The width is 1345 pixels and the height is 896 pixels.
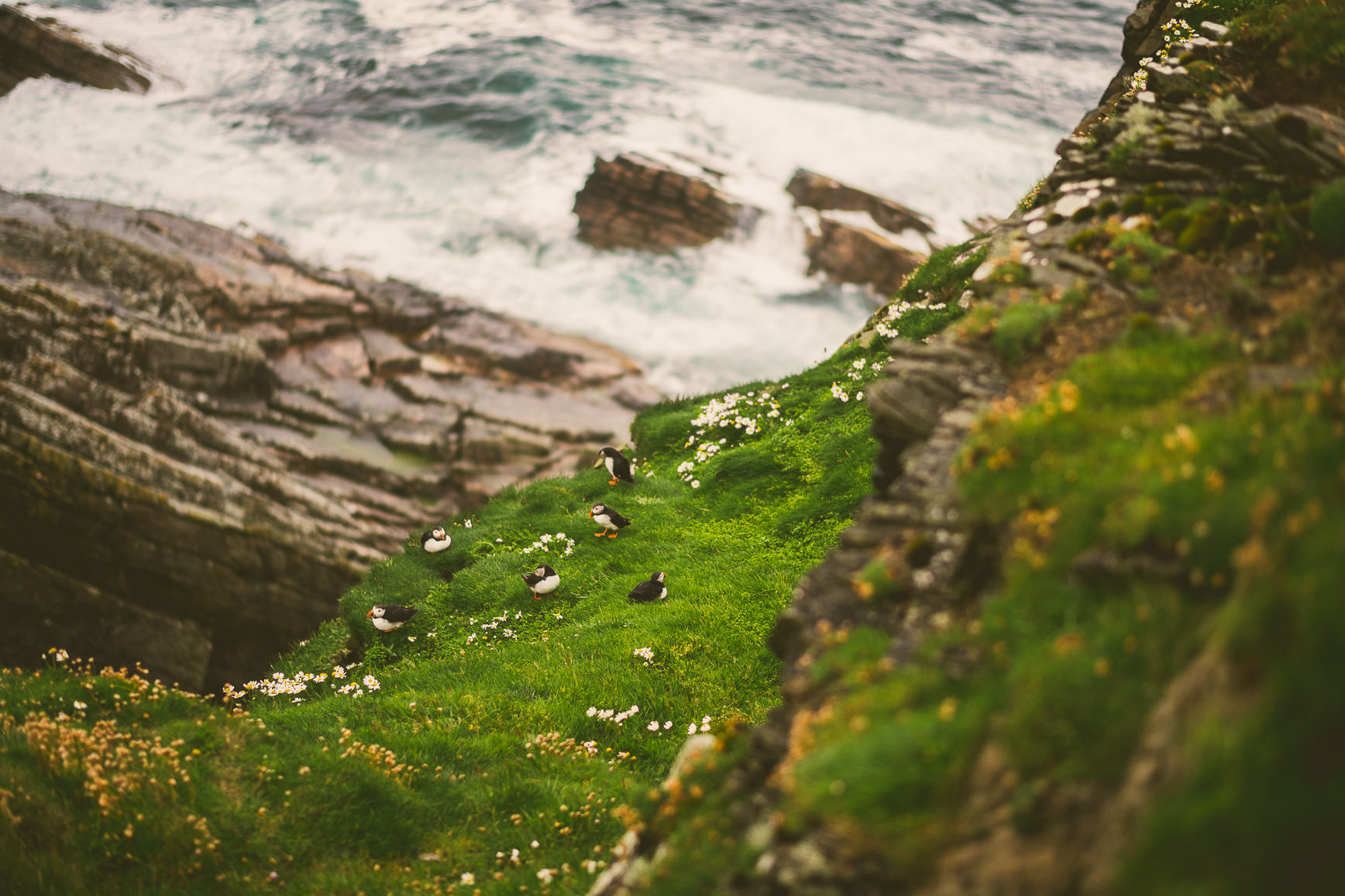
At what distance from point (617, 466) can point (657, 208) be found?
2534 centimetres

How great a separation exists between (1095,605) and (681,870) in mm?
3510

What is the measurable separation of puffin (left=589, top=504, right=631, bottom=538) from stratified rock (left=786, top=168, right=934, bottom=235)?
27.9 meters

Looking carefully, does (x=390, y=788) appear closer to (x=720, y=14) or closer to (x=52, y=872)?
(x=52, y=872)

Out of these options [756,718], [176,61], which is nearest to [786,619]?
[756,718]

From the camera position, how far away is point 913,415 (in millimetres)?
7855

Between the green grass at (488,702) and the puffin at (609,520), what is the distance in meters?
0.26

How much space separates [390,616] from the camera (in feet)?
47.6

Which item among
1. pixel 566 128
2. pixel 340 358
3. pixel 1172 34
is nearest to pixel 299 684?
pixel 340 358

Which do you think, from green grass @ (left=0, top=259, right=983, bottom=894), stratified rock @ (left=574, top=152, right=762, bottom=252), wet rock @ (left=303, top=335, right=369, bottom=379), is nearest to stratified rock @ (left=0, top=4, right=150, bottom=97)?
stratified rock @ (left=574, top=152, right=762, bottom=252)

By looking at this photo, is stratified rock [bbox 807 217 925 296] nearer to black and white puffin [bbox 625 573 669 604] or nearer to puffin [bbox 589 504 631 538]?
puffin [bbox 589 504 631 538]

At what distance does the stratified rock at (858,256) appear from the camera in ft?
123

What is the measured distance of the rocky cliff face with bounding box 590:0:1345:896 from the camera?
4.51 m

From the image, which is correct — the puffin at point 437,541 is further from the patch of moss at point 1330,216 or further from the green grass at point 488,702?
the patch of moss at point 1330,216

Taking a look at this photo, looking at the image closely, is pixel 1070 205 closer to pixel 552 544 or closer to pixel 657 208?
pixel 552 544
